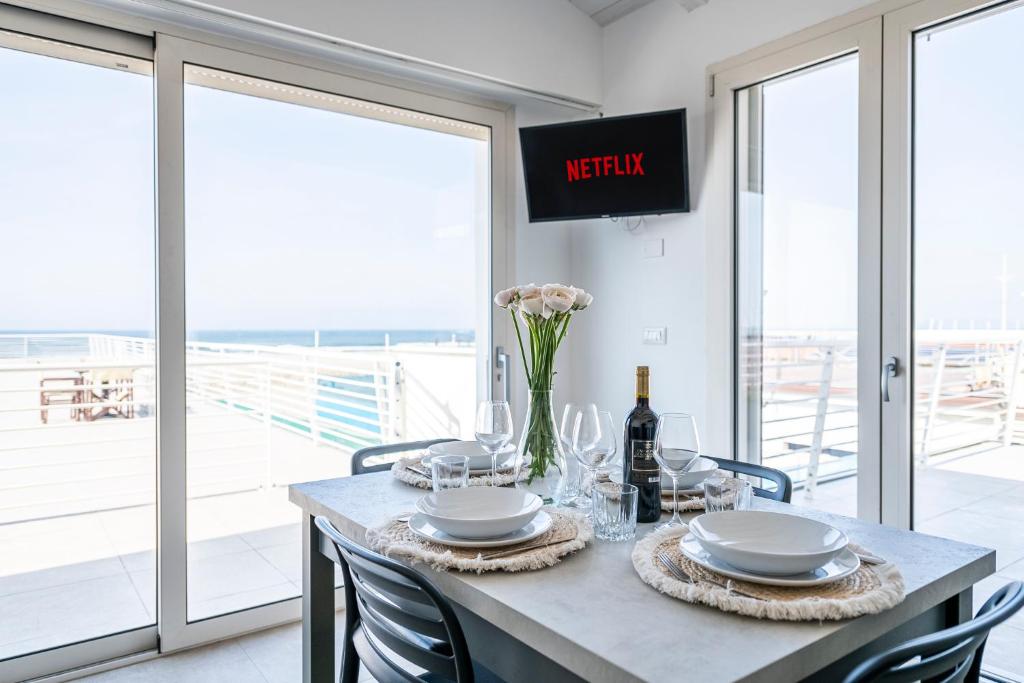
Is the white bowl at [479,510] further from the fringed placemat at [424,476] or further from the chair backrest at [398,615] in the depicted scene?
the fringed placemat at [424,476]

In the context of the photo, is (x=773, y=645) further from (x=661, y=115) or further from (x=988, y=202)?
(x=661, y=115)

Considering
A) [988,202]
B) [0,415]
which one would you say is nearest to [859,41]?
[988,202]

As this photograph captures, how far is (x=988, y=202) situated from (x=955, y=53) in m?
0.50

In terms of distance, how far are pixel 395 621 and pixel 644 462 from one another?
0.57 meters

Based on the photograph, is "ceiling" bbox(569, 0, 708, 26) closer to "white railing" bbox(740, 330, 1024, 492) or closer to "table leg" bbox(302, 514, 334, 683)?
"white railing" bbox(740, 330, 1024, 492)

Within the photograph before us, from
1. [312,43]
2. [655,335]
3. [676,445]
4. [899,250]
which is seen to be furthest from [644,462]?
[312,43]

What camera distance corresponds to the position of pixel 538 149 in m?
3.11

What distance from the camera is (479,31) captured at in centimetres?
295

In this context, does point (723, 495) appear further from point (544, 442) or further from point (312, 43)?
point (312, 43)

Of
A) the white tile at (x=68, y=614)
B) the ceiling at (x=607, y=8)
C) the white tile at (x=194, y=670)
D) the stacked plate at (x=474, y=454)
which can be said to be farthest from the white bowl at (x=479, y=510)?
the ceiling at (x=607, y=8)

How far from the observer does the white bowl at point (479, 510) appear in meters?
1.20

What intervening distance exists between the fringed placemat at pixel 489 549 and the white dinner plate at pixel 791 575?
204 mm

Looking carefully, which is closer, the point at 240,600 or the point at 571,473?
the point at 571,473

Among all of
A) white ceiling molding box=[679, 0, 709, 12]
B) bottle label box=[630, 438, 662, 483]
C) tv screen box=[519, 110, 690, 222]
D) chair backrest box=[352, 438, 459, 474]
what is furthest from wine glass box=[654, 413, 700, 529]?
white ceiling molding box=[679, 0, 709, 12]
